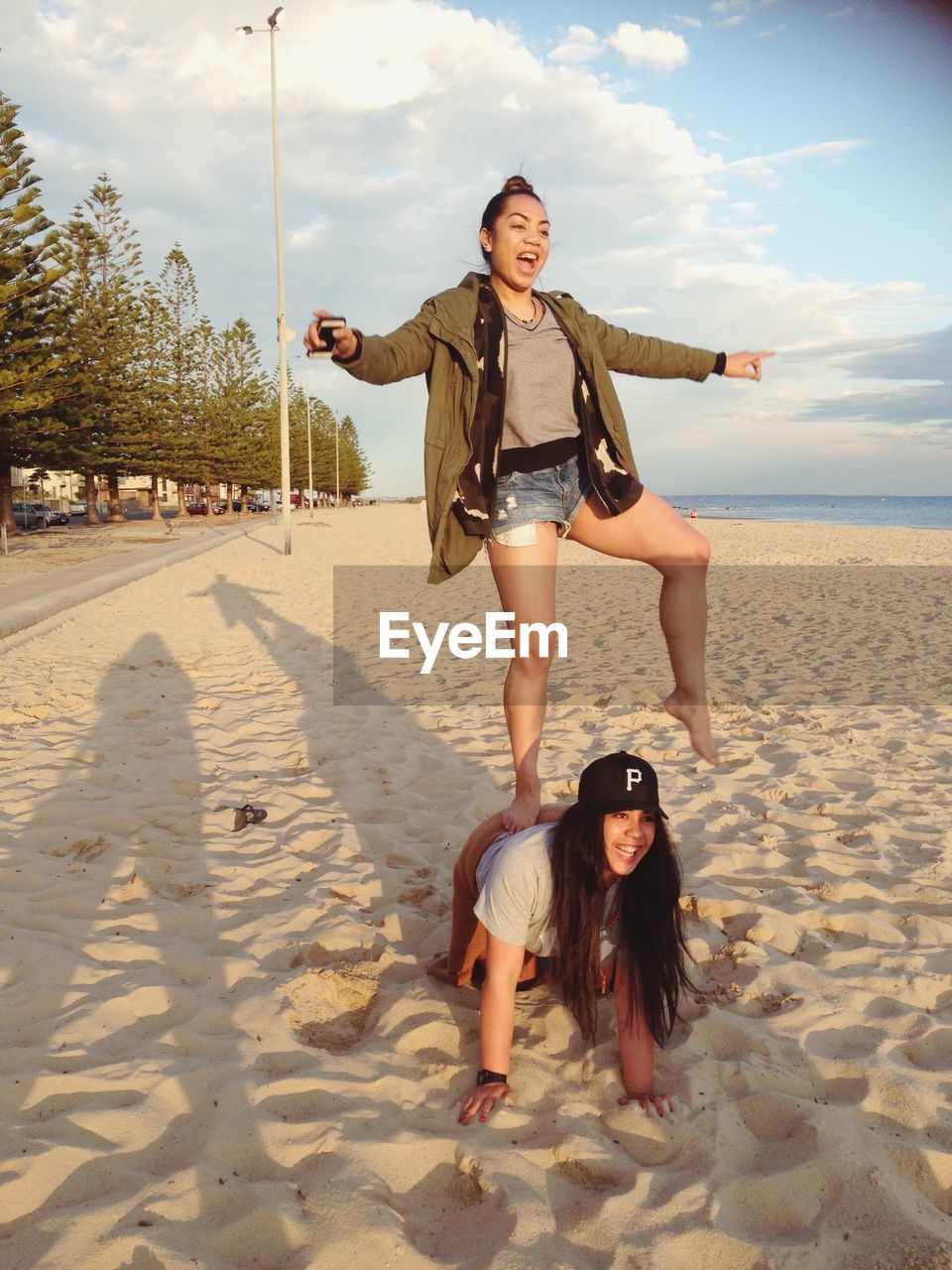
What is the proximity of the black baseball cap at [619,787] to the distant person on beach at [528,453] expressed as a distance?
491 millimetres

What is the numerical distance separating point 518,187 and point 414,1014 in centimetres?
252

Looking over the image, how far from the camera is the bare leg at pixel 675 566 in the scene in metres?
2.86

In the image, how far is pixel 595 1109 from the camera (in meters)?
2.16

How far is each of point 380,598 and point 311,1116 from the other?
10.8 metres

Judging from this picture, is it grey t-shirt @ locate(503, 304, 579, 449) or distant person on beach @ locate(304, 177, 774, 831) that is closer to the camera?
distant person on beach @ locate(304, 177, 774, 831)

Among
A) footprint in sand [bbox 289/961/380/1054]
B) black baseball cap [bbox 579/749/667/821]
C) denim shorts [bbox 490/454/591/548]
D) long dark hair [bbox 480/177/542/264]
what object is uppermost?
long dark hair [bbox 480/177/542/264]

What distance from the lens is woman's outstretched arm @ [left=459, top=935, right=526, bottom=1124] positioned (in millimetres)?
2119

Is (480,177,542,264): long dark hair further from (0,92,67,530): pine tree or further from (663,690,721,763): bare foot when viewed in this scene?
(0,92,67,530): pine tree

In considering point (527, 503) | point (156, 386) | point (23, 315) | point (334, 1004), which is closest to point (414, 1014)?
point (334, 1004)

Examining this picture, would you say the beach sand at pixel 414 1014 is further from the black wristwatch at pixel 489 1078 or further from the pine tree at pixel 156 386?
the pine tree at pixel 156 386

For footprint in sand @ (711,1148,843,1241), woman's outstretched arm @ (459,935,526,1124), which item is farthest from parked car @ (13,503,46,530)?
footprint in sand @ (711,1148,843,1241)

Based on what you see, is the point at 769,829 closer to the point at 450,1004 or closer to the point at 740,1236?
the point at 450,1004

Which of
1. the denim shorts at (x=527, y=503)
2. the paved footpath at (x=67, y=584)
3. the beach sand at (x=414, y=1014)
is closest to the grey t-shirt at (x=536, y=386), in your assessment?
the denim shorts at (x=527, y=503)

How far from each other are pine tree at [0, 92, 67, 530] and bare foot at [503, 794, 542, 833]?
808 inches
